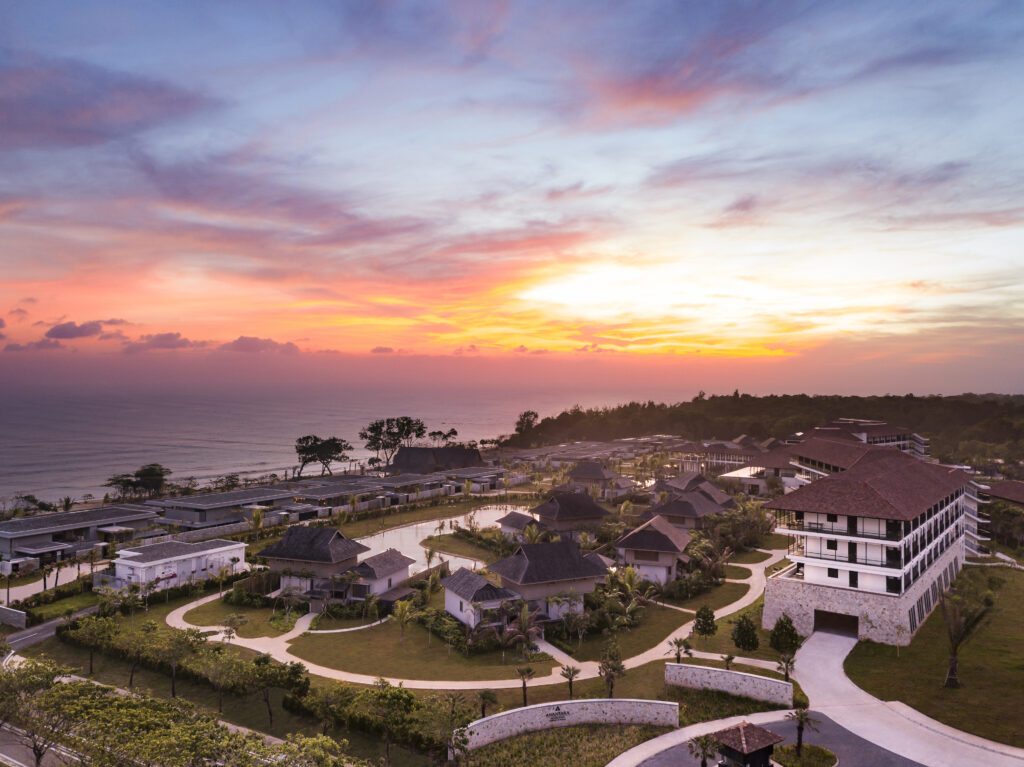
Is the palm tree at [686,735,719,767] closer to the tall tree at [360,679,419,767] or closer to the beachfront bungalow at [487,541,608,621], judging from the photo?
the tall tree at [360,679,419,767]

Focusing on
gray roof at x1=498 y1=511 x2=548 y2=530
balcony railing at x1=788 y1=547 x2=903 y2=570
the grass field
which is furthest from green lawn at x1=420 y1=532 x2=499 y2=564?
balcony railing at x1=788 y1=547 x2=903 y2=570

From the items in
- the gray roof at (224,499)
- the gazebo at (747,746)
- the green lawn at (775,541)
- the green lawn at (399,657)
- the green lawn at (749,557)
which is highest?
the gray roof at (224,499)

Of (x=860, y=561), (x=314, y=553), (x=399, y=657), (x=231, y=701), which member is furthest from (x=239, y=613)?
(x=860, y=561)

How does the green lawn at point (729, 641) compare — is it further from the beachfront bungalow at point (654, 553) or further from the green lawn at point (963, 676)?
the beachfront bungalow at point (654, 553)

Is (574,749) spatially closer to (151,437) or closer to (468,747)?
(468,747)

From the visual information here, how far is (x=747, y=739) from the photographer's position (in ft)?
74.3

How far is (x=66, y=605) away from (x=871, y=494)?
5190cm

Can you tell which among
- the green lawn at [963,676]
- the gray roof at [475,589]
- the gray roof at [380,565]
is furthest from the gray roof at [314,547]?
the green lawn at [963,676]

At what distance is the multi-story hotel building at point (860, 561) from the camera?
3700 cm

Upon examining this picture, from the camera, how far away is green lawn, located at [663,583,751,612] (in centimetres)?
4419

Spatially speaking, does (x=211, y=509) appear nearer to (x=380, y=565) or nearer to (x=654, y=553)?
(x=380, y=565)

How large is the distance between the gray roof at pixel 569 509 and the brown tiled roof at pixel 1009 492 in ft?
142

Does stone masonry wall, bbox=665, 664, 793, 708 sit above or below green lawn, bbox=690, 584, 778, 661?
above

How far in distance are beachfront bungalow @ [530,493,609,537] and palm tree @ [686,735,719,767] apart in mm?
37065
